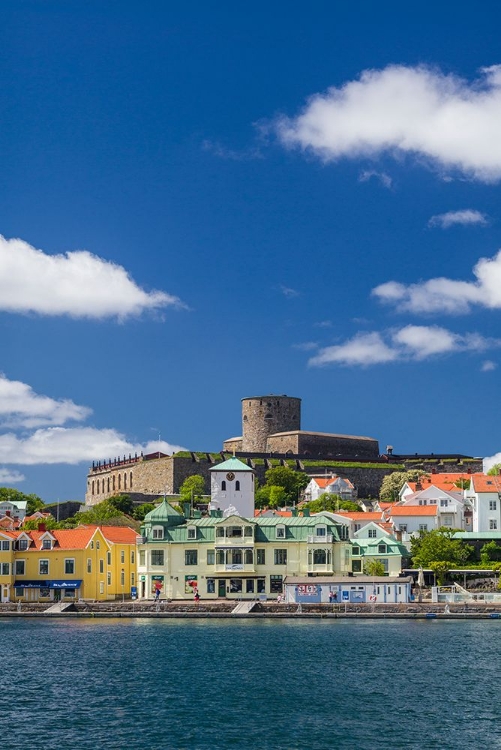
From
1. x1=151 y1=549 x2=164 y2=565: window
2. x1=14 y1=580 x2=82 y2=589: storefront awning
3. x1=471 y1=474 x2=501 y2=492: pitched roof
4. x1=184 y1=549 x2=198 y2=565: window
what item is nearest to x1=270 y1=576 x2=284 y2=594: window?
x1=184 y1=549 x2=198 y2=565: window

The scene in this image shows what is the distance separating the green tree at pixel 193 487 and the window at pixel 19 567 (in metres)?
37.4

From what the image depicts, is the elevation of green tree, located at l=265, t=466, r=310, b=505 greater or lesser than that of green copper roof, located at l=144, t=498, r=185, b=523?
greater

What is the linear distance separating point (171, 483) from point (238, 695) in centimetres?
8797

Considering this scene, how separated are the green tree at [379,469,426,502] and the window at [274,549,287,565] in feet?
156

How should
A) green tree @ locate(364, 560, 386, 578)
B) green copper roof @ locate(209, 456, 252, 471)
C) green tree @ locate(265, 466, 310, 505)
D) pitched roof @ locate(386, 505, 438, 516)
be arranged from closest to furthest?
green tree @ locate(364, 560, 386, 578) → green copper roof @ locate(209, 456, 252, 471) → pitched roof @ locate(386, 505, 438, 516) → green tree @ locate(265, 466, 310, 505)

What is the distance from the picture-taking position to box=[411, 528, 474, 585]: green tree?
282 feet

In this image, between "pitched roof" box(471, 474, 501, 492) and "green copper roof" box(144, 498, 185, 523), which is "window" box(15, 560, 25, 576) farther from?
"pitched roof" box(471, 474, 501, 492)

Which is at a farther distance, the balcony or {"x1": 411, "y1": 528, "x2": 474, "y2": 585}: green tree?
{"x1": 411, "y1": 528, "x2": 474, "y2": 585}: green tree

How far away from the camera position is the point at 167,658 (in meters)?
56.1

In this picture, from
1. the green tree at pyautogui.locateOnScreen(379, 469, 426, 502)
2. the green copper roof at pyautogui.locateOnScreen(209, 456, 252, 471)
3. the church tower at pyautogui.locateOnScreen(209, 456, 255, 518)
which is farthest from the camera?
the green tree at pyautogui.locateOnScreen(379, 469, 426, 502)

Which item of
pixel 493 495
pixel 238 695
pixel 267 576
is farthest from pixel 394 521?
pixel 238 695

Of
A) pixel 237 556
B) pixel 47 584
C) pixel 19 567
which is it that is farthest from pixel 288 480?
pixel 47 584

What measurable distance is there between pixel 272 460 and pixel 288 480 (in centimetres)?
1046

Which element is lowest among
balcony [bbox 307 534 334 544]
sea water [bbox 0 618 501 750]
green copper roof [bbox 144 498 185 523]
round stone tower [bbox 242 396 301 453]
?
sea water [bbox 0 618 501 750]
